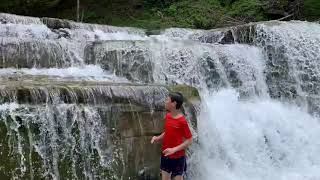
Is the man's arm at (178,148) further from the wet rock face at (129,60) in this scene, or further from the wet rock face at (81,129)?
the wet rock face at (129,60)

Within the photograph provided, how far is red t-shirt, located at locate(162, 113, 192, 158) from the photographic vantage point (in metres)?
6.05

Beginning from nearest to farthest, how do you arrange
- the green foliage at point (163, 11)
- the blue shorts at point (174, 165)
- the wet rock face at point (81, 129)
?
the blue shorts at point (174, 165) < the wet rock face at point (81, 129) < the green foliage at point (163, 11)

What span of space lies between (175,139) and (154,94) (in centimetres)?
177

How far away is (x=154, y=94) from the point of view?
7.82 metres

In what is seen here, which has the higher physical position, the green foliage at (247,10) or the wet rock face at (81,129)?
the green foliage at (247,10)

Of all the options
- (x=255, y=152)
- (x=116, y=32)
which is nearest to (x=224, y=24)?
(x=116, y=32)

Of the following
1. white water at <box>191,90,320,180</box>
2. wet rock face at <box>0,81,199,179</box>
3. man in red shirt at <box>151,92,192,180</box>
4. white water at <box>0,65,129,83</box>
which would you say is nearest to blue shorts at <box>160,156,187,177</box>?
man in red shirt at <box>151,92,192,180</box>

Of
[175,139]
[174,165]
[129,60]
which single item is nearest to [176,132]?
[175,139]

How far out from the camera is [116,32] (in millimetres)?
14359

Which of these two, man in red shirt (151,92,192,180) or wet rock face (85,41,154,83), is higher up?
wet rock face (85,41,154,83)

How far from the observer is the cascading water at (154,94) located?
6840mm

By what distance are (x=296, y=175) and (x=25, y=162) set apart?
15.5ft

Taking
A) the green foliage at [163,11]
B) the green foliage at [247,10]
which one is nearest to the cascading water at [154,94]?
the green foliage at [163,11]

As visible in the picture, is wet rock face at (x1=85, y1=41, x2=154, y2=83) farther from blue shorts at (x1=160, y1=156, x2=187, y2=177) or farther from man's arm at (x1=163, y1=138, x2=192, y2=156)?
man's arm at (x1=163, y1=138, x2=192, y2=156)
